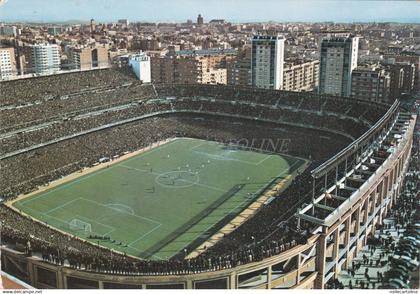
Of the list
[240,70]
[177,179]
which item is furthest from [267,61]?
[177,179]

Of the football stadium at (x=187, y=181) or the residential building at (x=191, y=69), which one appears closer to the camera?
the football stadium at (x=187, y=181)

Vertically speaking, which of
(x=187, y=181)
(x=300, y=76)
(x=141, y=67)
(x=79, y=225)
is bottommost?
(x=79, y=225)

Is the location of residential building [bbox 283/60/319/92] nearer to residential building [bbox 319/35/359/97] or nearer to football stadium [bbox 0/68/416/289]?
residential building [bbox 319/35/359/97]

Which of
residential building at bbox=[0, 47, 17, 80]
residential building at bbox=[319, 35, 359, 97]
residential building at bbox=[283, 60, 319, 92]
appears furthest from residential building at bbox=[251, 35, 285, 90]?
residential building at bbox=[0, 47, 17, 80]

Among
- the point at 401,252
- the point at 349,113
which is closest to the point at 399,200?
the point at 401,252

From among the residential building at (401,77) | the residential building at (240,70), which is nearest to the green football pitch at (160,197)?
the residential building at (240,70)

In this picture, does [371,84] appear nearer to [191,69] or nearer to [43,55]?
[191,69]

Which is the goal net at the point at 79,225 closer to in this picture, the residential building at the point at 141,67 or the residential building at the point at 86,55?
the residential building at the point at 141,67
